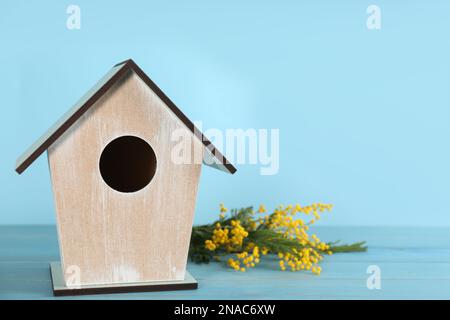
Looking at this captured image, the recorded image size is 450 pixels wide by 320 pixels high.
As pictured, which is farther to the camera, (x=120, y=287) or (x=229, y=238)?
(x=229, y=238)

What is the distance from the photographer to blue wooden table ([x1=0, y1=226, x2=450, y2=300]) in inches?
67.4

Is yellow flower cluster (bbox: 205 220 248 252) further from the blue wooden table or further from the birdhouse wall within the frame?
the birdhouse wall

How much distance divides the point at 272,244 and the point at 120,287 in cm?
52

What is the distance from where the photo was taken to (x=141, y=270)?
172 cm

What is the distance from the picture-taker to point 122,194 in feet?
5.57

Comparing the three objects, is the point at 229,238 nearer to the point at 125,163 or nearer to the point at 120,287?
A: the point at 125,163

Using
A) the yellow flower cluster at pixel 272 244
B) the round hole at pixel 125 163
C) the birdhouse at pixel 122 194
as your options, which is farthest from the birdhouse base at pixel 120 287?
the round hole at pixel 125 163

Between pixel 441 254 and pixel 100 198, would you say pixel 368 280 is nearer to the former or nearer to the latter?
pixel 441 254

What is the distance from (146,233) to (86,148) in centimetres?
24

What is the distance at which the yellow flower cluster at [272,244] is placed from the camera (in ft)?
6.48

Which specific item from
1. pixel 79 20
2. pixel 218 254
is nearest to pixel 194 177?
pixel 218 254

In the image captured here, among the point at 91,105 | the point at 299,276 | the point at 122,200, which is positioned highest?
the point at 91,105

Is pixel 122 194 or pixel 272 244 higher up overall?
pixel 122 194

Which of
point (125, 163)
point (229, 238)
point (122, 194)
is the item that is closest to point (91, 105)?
point (122, 194)
